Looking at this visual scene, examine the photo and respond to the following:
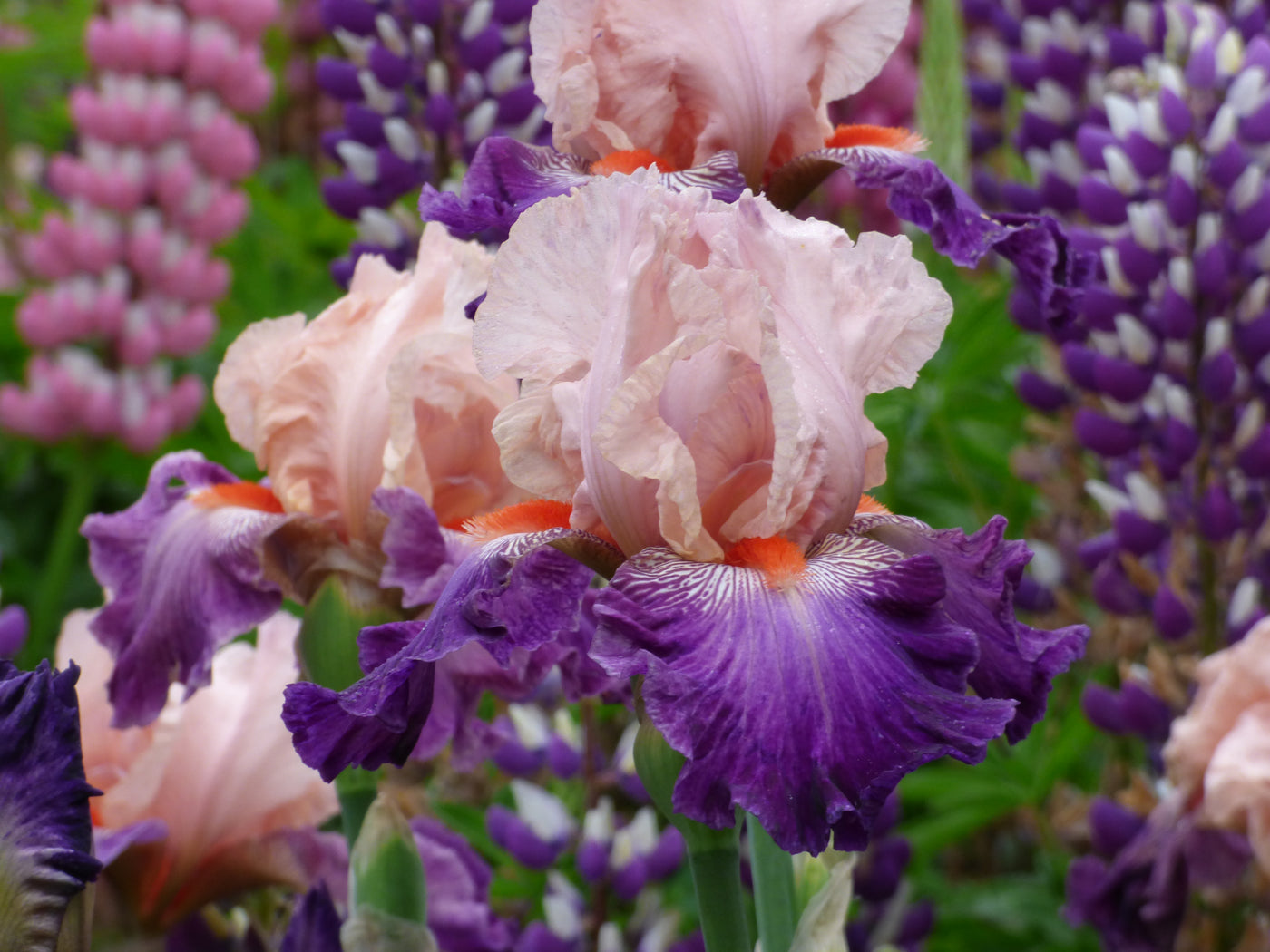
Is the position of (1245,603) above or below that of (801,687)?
below

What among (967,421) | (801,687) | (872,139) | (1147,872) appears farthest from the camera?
(967,421)

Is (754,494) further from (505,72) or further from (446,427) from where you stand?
(505,72)

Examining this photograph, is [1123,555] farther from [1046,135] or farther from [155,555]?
[155,555]

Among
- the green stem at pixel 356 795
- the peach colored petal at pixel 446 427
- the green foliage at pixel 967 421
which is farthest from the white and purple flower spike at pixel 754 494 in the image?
the green foliage at pixel 967 421

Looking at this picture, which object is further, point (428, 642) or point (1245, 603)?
point (1245, 603)

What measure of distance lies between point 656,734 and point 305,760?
0.13 metres

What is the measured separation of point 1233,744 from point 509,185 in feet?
1.84

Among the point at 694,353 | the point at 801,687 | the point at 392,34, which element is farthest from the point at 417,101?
the point at 801,687

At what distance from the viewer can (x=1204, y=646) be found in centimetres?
111

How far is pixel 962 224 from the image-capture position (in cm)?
61

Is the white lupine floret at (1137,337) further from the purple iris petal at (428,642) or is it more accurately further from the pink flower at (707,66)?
the purple iris petal at (428,642)

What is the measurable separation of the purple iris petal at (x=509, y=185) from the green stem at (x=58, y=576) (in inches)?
42.0

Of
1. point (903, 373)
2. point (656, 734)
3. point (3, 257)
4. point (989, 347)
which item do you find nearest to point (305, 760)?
point (656, 734)

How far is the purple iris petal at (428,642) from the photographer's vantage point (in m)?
0.49
